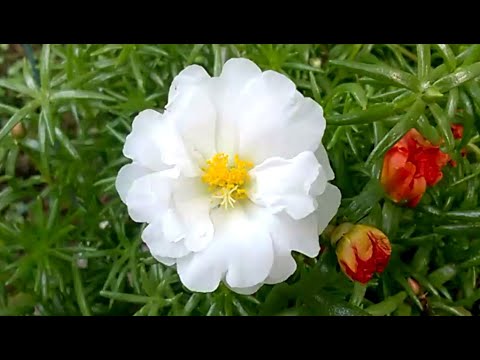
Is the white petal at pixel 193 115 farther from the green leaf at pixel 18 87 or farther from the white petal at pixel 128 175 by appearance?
the green leaf at pixel 18 87

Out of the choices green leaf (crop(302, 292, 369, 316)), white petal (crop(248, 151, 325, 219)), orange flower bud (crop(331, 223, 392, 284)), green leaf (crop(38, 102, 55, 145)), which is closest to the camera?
white petal (crop(248, 151, 325, 219))

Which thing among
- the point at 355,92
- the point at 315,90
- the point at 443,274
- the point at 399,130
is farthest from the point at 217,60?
the point at 443,274

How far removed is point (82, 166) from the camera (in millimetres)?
1243

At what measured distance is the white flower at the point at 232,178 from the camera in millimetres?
794

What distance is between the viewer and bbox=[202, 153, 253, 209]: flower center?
84cm

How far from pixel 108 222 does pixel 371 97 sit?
1.71ft

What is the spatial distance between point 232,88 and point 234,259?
20 centimetres

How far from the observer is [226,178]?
0.84 metres

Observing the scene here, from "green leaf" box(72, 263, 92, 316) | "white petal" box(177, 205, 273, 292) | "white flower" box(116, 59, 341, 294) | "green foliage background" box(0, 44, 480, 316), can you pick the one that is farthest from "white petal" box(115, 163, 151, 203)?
"green leaf" box(72, 263, 92, 316)

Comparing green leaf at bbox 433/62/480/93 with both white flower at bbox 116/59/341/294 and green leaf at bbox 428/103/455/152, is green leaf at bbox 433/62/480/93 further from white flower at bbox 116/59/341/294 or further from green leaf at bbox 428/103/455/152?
white flower at bbox 116/59/341/294

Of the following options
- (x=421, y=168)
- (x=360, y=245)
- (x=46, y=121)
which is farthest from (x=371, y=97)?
(x=46, y=121)

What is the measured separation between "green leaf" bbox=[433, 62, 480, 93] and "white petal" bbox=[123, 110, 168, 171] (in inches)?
14.5

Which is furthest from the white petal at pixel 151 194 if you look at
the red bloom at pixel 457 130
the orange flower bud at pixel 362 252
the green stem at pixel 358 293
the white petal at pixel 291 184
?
the red bloom at pixel 457 130

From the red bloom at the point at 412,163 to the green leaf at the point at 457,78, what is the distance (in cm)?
7
